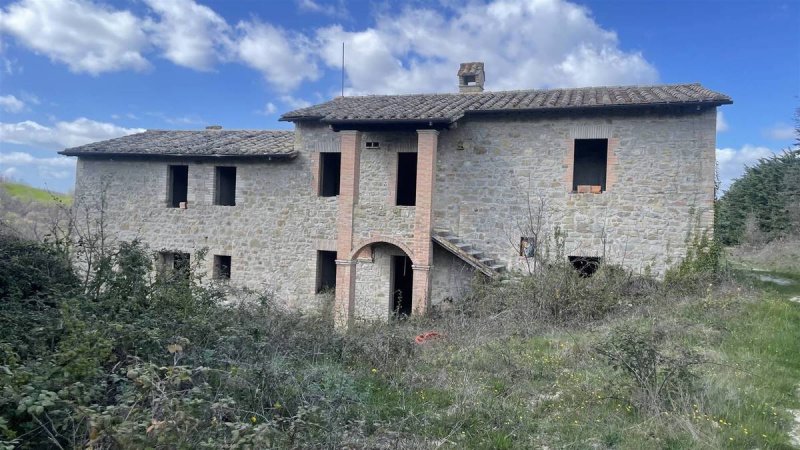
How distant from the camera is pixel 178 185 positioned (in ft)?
52.7

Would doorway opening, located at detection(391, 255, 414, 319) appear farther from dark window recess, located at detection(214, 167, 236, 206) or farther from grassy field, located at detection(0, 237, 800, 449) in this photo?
dark window recess, located at detection(214, 167, 236, 206)

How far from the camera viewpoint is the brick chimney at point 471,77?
1534 cm

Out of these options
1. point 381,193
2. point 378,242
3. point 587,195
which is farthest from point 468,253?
point 587,195

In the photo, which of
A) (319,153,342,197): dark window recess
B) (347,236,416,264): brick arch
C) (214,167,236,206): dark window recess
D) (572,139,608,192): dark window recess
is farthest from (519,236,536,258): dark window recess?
(214,167,236,206): dark window recess

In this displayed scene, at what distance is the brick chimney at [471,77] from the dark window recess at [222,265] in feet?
28.1

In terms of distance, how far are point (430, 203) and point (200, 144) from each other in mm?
7727

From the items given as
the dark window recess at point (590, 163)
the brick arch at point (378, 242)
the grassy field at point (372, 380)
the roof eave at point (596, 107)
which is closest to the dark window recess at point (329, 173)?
the brick arch at point (378, 242)

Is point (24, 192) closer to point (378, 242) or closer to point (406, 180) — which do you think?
point (406, 180)

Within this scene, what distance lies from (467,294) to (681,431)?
7.31 meters

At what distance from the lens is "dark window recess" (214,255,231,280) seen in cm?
1512

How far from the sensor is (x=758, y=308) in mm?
9539

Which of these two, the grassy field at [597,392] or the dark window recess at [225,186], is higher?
the dark window recess at [225,186]

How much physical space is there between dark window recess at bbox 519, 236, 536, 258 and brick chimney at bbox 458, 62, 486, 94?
5.05m

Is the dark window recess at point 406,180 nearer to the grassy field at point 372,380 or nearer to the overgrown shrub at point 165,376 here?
the grassy field at point 372,380
